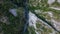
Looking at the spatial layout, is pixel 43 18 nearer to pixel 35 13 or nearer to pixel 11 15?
pixel 35 13

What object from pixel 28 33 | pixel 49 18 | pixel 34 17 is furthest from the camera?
pixel 28 33

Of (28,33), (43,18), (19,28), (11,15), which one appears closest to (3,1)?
(11,15)

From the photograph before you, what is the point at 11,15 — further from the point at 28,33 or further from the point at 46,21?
the point at 46,21

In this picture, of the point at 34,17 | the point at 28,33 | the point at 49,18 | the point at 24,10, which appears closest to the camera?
the point at 49,18

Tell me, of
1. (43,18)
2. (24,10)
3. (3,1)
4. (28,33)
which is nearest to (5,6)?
(3,1)

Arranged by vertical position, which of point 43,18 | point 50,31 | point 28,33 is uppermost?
point 43,18

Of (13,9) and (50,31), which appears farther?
(13,9)

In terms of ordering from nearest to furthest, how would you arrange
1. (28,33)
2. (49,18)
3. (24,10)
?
(49,18)
(28,33)
(24,10)

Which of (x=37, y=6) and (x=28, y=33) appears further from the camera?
(x=28, y=33)

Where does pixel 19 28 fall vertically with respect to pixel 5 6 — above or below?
below
